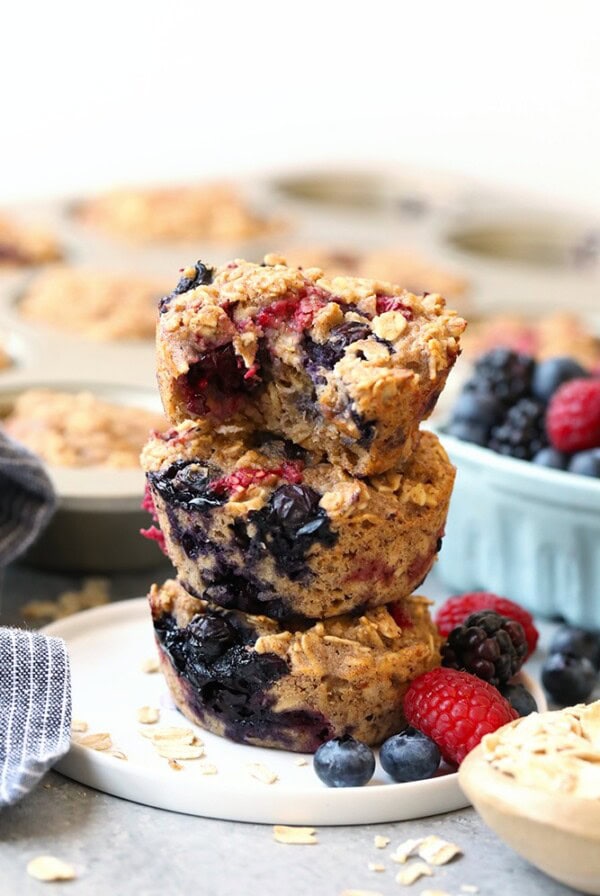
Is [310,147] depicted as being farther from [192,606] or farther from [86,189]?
[192,606]

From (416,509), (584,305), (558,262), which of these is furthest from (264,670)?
(558,262)

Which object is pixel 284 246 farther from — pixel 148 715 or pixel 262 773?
pixel 262 773

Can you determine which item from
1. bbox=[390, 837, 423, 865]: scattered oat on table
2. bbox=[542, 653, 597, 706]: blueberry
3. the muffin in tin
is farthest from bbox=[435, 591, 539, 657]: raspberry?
bbox=[390, 837, 423, 865]: scattered oat on table

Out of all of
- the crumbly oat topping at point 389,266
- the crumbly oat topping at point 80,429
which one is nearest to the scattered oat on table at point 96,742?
the crumbly oat topping at point 80,429

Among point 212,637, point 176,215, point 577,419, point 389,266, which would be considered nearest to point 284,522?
point 212,637

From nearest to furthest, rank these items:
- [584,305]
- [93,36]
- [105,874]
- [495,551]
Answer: [105,874] < [495,551] < [584,305] < [93,36]
